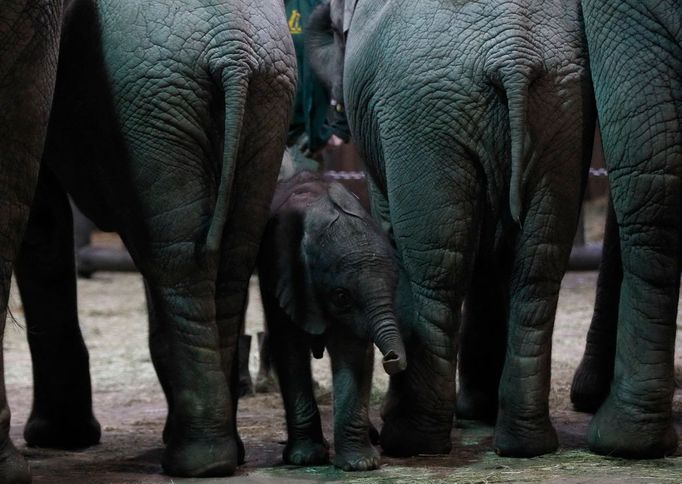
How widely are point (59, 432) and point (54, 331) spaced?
1.21ft

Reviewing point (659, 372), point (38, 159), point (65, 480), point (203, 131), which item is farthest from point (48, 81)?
point (659, 372)

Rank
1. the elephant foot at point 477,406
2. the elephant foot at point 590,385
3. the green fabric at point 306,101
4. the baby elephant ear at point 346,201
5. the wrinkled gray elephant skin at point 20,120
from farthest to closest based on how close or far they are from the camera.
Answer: the green fabric at point 306,101
the elephant foot at point 590,385
the elephant foot at point 477,406
the baby elephant ear at point 346,201
the wrinkled gray elephant skin at point 20,120

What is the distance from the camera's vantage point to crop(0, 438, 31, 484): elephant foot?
3996mm

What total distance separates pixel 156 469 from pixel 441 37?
5.52 ft

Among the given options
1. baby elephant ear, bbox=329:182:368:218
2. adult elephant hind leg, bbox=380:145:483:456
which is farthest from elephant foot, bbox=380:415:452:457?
baby elephant ear, bbox=329:182:368:218

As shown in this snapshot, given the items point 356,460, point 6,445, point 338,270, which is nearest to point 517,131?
point 338,270

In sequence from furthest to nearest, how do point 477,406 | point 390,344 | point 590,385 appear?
point 590,385 < point 477,406 < point 390,344

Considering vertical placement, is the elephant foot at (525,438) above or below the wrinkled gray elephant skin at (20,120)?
below

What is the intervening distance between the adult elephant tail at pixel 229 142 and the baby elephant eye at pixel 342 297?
0.42 meters

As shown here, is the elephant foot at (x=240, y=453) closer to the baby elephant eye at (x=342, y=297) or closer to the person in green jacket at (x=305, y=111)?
the baby elephant eye at (x=342, y=297)

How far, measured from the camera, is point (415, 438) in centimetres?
485

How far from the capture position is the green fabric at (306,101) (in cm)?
664

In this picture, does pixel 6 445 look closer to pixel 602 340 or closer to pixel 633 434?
pixel 633 434

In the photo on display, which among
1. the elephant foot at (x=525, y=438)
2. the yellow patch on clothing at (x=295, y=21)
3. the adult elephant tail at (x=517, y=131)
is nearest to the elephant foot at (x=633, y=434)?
the elephant foot at (x=525, y=438)
